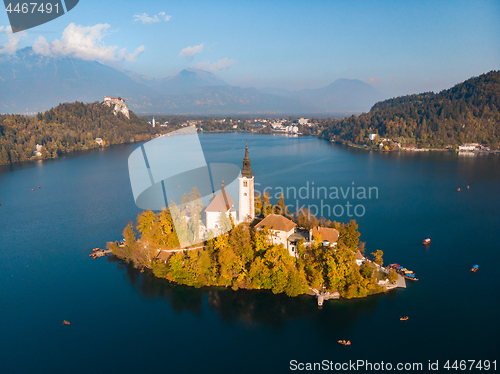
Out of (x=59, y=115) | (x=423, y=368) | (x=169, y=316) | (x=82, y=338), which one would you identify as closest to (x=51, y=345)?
(x=82, y=338)

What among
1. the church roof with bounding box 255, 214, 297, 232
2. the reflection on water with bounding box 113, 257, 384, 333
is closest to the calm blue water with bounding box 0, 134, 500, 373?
Result: the reflection on water with bounding box 113, 257, 384, 333

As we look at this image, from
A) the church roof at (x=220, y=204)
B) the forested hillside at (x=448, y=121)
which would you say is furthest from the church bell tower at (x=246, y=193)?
the forested hillside at (x=448, y=121)

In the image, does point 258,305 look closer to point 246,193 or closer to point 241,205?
point 241,205

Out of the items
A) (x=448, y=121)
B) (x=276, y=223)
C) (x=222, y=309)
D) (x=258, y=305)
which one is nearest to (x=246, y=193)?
(x=276, y=223)

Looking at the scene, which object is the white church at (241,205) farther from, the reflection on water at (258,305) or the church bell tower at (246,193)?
the reflection on water at (258,305)

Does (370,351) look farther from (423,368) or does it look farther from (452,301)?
(452,301)

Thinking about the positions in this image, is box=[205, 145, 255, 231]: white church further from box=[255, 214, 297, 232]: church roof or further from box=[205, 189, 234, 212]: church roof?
box=[255, 214, 297, 232]: church roof
